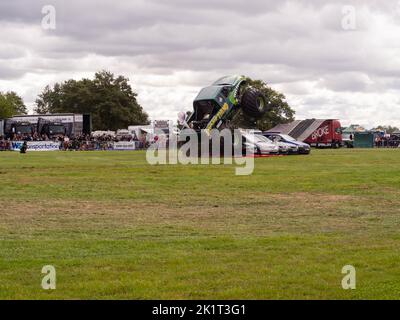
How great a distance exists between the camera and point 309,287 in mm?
7316

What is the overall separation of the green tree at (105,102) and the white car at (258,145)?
268 ft

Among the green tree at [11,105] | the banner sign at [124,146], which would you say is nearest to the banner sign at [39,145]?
the banner sign at [124,146]

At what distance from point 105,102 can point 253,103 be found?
85943mm

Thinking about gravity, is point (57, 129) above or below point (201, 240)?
above

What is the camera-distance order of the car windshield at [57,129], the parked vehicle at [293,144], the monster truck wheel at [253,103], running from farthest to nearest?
the car windshield at [57,129]
the parked vehicle at [293,144]
the monster truck wheel at [253,103]

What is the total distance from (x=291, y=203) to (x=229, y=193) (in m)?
2.42

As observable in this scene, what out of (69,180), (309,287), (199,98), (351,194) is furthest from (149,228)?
(199,98)

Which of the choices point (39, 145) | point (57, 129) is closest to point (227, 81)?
point (39, 145)

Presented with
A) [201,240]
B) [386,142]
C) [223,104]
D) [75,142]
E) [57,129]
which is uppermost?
[223,104]

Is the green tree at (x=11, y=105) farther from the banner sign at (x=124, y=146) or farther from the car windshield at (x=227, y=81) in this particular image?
the car windshield at (x=227, y=81)

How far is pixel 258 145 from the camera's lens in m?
38.6

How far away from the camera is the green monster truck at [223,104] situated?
36.2m

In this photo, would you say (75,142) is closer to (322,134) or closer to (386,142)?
(322,134)
